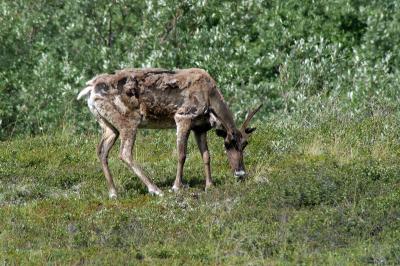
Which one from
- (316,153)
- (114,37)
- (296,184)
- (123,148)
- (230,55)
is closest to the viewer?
(296,184)

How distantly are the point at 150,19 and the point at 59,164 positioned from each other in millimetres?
10386

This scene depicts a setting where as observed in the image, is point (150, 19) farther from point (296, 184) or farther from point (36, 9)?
point (296, 184)

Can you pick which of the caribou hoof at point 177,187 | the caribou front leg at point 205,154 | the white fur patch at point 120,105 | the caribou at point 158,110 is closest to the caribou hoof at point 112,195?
the caribou at point 158,110

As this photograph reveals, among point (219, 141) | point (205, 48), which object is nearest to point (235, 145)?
point (219, 141)

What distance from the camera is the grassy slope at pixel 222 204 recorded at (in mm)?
13273

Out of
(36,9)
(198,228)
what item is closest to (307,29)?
(36,9)

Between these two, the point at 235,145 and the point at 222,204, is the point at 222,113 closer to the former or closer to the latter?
the point at 235,145

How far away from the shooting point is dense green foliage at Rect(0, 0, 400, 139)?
26859mm

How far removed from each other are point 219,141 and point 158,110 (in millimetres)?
3072

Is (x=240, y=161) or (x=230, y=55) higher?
(x=240, y=161)

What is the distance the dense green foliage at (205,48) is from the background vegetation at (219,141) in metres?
0.05

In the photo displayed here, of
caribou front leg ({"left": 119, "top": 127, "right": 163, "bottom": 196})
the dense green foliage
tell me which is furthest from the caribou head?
the dense green foliage

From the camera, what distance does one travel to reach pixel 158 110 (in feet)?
56.1

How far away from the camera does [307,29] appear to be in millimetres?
30094
